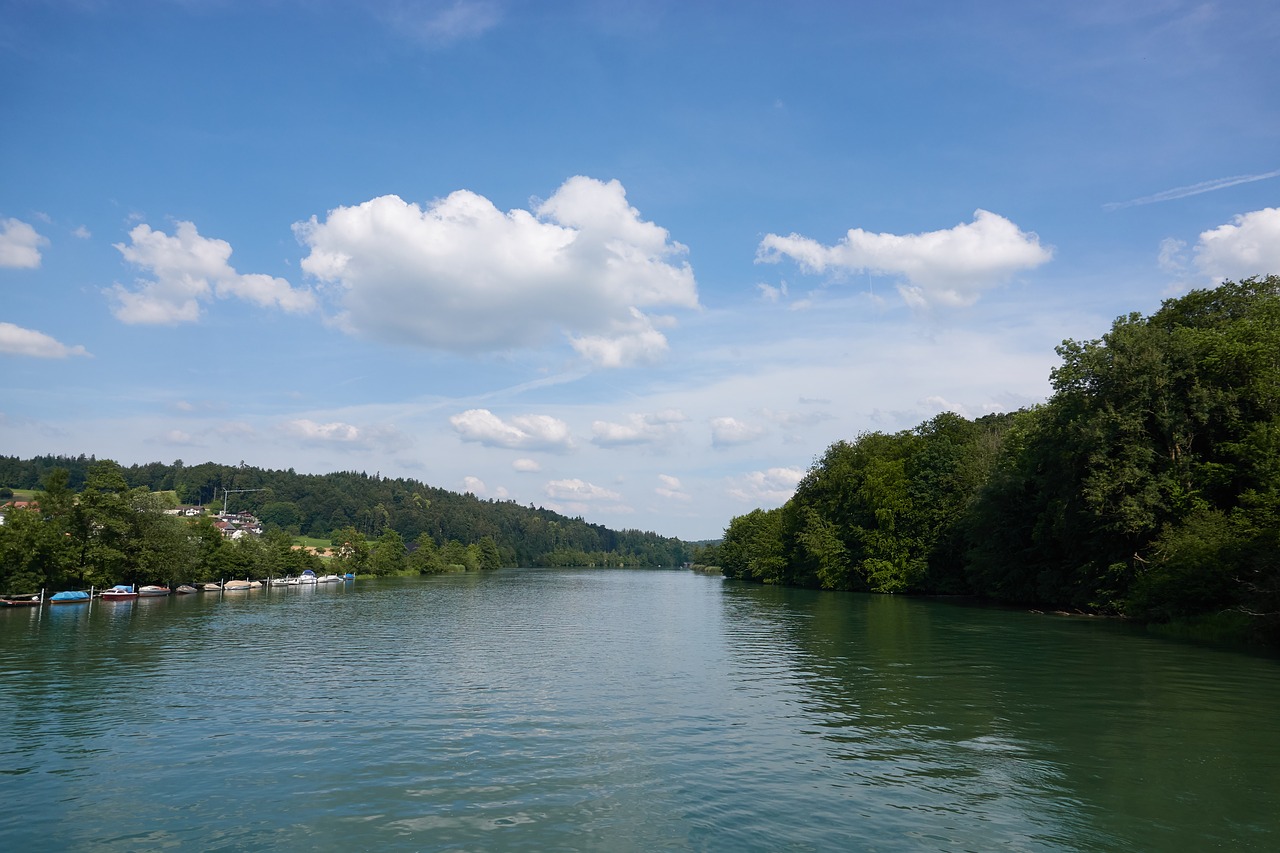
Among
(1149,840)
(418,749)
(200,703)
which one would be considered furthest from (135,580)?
(1149,840)

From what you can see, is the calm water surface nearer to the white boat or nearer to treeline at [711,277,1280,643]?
treeline at [711,277,1280,643]

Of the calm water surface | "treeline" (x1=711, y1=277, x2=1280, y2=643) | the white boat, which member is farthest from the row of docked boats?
"treeline" (x1=711, y1=277, x2=1280, y2=643)

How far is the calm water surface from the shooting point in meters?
14.7

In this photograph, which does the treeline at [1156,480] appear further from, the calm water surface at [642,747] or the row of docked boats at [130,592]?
the row of docked boats at [130,592]

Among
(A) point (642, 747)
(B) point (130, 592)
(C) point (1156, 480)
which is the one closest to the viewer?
(A) point (642, 747)

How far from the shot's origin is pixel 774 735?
72.7 feet

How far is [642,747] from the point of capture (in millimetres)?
20719

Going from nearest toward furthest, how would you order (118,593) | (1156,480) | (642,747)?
(642,747)
(1156,480)
(118,593)

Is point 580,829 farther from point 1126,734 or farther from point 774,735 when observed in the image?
point 1126,734

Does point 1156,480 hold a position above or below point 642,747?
above

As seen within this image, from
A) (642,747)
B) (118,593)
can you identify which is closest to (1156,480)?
(642,747)

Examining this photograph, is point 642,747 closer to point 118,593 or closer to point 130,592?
point 118,593

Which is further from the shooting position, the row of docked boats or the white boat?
the white boat

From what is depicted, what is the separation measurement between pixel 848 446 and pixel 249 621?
9123 centimetres
